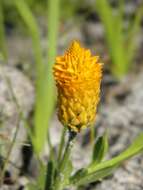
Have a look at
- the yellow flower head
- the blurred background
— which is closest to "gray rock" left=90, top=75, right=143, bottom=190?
the blurred background

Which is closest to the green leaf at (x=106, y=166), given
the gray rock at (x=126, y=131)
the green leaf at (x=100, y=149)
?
the green leaf at (x=100, y=149)

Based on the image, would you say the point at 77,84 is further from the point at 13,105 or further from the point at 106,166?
the point at 13,105

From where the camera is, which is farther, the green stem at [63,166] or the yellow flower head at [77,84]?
the green stem at [63,166]

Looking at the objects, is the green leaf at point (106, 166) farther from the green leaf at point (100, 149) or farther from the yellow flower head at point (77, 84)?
the yellow flower head at point (77, 84)

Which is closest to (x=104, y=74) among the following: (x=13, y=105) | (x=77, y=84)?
(x=13, y=105)

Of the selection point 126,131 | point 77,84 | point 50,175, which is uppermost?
point 77,84

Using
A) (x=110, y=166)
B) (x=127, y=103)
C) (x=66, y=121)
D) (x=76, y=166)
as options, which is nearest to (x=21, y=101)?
(x=76, y=166)

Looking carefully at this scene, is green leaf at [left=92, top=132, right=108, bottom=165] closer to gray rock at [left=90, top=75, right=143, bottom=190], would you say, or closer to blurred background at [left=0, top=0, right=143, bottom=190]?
blurred background at [left=0, top=0, right=143, bottom=190]
